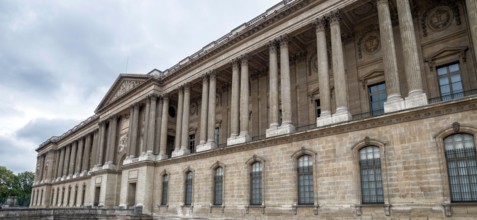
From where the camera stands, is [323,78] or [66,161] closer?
[323,78]

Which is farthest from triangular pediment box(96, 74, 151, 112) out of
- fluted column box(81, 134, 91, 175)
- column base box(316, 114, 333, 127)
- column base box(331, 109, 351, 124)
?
column base box(331, 109, 351, 124)

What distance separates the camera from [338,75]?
2092 centimetres

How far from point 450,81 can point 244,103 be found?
43.9ft

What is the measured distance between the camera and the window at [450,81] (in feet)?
62.0

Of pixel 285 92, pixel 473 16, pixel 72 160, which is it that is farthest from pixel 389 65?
pixel 72 160

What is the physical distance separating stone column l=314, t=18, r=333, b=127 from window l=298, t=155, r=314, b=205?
230 centimetres

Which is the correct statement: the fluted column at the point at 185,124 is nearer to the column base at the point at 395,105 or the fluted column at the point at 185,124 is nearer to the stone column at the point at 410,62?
the column base at the point at 395,105

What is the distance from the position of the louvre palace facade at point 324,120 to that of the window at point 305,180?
7 cm

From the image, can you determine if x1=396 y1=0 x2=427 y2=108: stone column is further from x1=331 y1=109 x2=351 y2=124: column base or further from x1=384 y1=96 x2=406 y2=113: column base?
x1=331 y1=109 x2=351 y2=124: column base

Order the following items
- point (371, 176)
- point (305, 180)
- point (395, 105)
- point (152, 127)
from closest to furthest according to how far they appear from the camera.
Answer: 1. point (395, 105)
2. point (371, 176)
3. point (305, 180)
4. point (152, 127)

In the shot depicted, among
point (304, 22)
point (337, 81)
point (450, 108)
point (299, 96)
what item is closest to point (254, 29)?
point (304, 22)

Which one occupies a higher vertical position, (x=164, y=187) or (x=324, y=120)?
(x=324, y=120)

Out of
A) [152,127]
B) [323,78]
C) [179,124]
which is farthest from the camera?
[152,127]

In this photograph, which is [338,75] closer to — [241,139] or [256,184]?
[241,139]
